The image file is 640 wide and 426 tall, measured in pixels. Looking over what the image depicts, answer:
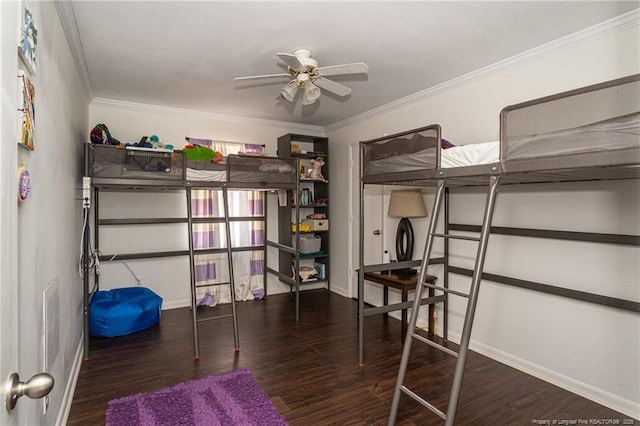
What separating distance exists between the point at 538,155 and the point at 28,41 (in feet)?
7.73

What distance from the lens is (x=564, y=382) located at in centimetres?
263

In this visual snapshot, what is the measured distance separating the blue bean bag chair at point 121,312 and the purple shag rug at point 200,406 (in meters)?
1.29

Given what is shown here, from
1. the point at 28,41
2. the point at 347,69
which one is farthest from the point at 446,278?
the point at 28,41

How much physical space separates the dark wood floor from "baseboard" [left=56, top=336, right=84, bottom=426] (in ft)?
0.15

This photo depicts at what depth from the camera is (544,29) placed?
246 centimetres

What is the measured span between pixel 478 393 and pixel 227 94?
365cm

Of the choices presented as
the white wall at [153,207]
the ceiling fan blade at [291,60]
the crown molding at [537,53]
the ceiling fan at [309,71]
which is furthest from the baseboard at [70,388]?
the crown molding at [537,53]

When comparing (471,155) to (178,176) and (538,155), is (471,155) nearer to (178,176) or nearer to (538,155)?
(538,155)

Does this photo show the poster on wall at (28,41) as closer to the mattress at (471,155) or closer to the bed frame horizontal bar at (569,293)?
the mattress at (471,155)

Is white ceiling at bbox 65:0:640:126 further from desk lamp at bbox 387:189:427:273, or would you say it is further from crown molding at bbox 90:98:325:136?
desk lamp at bbox 387:189:427:273

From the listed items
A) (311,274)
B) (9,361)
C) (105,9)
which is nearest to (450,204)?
(311,274)

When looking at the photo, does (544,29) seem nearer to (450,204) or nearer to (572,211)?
(572,211)

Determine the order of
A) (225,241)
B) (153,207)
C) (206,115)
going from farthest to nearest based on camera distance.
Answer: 1. (225,241)
2. (206,115)
3. (153,207)

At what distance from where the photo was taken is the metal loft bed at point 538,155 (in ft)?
5.08
